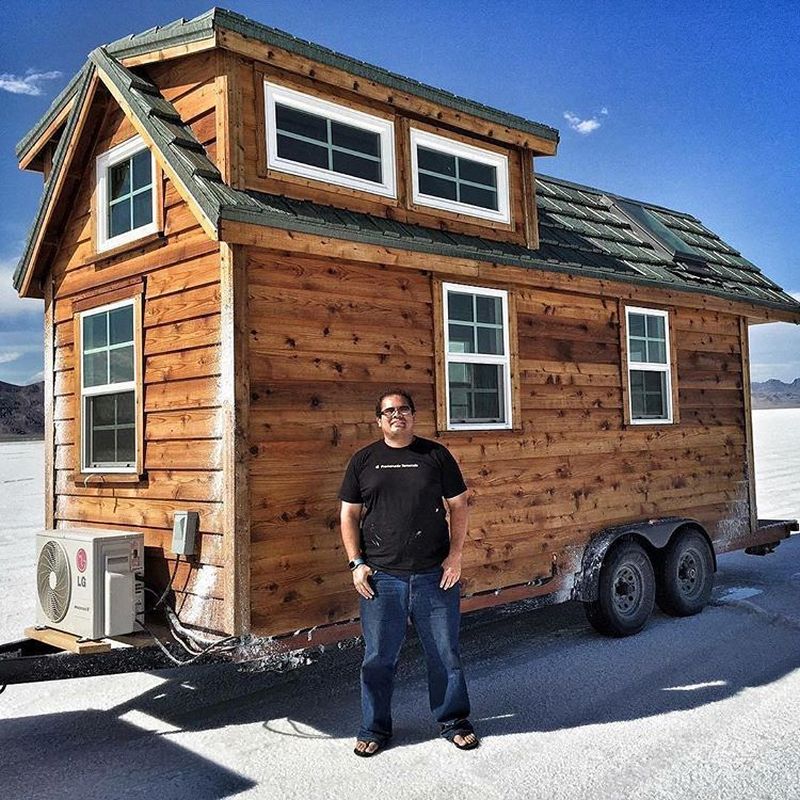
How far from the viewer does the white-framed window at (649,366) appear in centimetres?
938

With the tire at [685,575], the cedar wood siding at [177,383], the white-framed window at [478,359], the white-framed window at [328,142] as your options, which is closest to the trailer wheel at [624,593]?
the tire at [685,575]

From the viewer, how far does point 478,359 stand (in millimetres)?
7652

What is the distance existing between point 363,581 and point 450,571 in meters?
0.56

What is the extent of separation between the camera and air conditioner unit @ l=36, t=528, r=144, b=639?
5.80 metres

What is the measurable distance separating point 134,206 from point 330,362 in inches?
89.3

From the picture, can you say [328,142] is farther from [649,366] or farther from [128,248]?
[649,366]

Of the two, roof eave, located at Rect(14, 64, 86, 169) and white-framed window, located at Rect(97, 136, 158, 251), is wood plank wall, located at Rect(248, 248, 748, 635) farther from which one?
roof eave, located at Rect(14, 64, 86, 169)

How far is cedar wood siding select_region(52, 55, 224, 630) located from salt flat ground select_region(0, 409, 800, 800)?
3.04ft

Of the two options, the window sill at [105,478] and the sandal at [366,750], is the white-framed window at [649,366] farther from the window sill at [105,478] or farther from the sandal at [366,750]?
the window sill at [105,478]

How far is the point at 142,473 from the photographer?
22.0 feet

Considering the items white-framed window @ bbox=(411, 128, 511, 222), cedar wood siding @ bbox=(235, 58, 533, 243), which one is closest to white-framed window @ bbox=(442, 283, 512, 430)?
cedar wood siding @ bbox=(235, 58, 533, 243)

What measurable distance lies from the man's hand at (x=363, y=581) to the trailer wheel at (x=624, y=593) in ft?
11.0

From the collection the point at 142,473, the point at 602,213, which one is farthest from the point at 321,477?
the point at 602,213

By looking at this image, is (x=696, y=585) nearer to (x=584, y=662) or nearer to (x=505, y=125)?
(x=584, y=662)
